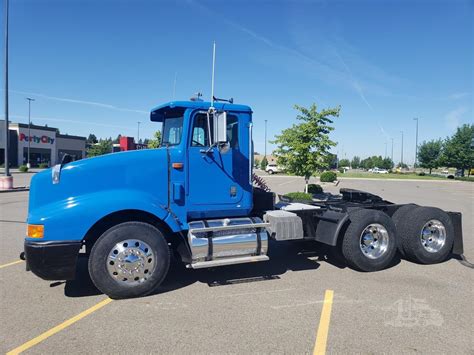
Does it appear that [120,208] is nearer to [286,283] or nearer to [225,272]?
[225,272]

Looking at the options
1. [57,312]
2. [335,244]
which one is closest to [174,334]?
[57,312]

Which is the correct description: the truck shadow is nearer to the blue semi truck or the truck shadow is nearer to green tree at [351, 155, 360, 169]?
the blue semi truck

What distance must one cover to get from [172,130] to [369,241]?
12.5ft

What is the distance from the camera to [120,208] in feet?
15.2

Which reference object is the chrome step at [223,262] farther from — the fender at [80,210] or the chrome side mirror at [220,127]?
the chrome side mirror at [220,127]

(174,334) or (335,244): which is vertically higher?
(335,244)

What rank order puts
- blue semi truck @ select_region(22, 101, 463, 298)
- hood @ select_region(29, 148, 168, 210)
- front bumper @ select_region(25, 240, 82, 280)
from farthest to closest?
hood @ select_region(29, 148, 168, 210) < blue semi truck @ select_region(22, 101, 463, 298) < front bumper @ select_region(25, 240, 82, 280)

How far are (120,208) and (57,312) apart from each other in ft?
4.70

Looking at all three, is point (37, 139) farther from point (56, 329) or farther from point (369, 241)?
point (369, 241)

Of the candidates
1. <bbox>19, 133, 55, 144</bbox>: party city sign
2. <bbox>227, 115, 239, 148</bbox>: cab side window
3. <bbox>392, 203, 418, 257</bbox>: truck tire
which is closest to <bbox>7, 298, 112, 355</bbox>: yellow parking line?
<bbox>227, 115, 239, 148</bbox>: cab side window

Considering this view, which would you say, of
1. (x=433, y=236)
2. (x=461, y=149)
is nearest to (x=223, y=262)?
(x=433, y=236)

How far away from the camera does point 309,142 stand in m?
16.2

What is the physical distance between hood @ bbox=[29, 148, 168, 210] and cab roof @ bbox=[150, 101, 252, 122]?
687 mm

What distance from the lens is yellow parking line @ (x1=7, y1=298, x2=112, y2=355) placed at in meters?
3.46
